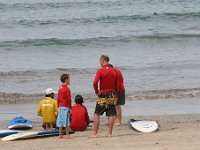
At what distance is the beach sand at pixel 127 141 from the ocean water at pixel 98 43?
6938mm

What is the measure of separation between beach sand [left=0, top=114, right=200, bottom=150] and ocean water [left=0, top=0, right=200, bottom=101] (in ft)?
22.8

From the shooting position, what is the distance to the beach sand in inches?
360

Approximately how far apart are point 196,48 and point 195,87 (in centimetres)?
1209

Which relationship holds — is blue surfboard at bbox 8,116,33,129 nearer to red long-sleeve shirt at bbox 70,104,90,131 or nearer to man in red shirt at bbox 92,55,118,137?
red long-sleeve shirt at bbox 70,104,90,131

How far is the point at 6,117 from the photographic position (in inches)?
561

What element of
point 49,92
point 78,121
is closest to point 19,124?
point 49,92


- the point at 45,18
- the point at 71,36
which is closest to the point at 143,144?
the point at 71,36

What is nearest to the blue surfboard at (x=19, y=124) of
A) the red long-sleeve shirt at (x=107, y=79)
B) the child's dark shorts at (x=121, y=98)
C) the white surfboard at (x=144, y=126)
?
the child's dark shorts at (x=121, y=98)

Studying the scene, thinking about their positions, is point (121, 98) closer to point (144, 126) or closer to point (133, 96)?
point (144, 126)

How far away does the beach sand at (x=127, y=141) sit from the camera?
9133 millimetres

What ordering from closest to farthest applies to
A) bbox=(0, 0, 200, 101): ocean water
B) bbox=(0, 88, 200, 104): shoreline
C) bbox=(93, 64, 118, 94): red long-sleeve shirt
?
1. bbox=(93, 64, 118, 94): red long-sleeve shirt
2. bbox=(0, 88, 200, 104): shoreline
3. bbox=(0, 0, 200, 101): ocean water

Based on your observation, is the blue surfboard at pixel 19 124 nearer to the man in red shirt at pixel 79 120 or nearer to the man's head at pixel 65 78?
the man in red shirt at pixel 79 120

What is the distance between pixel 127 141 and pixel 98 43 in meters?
23.9

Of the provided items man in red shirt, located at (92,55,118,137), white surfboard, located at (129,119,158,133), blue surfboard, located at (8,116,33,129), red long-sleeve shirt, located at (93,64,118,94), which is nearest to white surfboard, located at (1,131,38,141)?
blue surfboard, located at (8,116,33,129)
